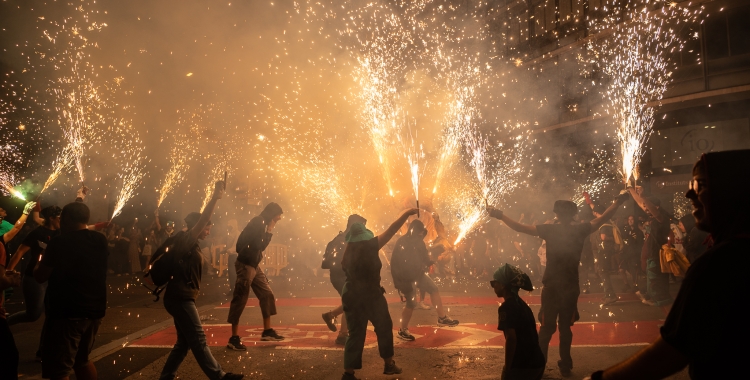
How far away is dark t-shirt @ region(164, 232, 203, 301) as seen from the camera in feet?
14.6

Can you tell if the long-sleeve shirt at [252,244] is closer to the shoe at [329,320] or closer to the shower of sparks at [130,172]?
the shoe at [329,320]

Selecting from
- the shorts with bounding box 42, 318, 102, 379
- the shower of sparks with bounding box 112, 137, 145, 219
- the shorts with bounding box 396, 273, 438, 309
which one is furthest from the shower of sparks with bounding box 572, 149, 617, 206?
the shorts with bounding box 42, 318, 102, 379

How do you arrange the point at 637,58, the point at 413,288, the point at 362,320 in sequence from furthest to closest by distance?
the point at 637,58 → the point at 413,288 → the point at 362,320

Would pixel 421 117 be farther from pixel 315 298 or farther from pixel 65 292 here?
pixel 65 292

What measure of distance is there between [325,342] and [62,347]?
339 cm

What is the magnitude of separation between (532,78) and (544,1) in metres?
3.74

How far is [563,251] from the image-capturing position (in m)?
5.06

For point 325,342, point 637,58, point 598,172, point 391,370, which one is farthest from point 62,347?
point 598,172

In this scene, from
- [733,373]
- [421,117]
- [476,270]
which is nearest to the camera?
[733,373]

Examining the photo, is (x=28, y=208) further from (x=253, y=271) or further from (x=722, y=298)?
(x=722, y=298)

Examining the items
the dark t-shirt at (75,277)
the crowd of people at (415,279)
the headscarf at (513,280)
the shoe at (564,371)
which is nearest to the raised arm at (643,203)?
the crowd of people at (415,279)

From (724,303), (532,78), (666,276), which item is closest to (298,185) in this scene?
(532,78)

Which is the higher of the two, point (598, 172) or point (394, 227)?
point (598, 172)

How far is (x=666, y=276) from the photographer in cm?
862
